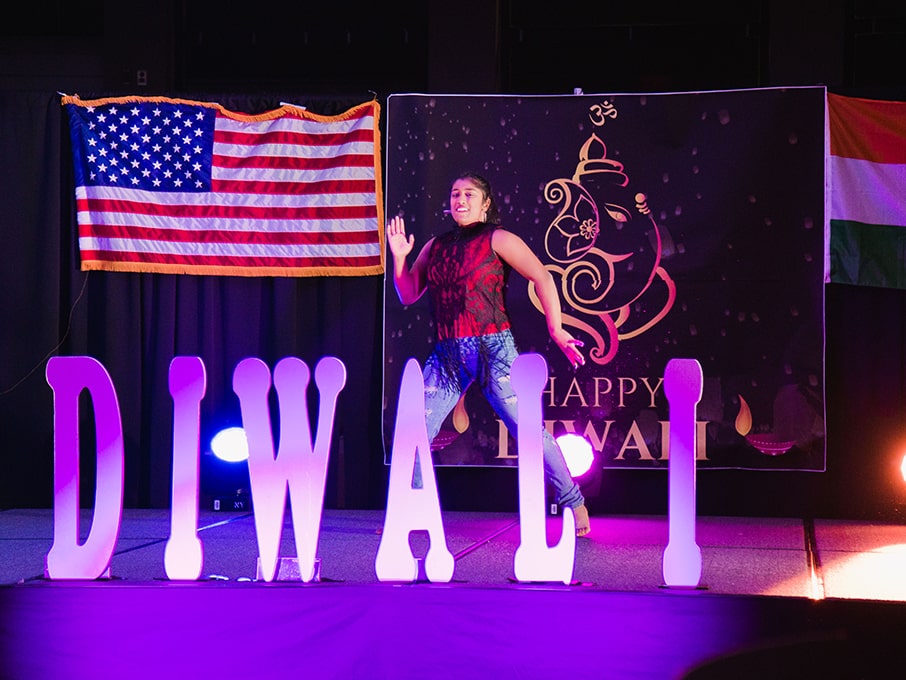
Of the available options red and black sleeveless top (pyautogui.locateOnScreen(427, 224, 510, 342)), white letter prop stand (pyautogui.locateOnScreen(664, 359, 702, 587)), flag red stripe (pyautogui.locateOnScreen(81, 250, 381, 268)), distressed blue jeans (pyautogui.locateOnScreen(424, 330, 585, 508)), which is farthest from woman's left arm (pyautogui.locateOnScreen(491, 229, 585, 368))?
white letter prop stand (pyautogui.locateOnScreen(664, 359, 702, 587))

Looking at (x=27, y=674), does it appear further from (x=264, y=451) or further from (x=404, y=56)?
(x=404, y=56)

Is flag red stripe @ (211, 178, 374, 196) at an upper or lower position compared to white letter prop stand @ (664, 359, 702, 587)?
upper

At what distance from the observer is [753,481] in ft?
20.1

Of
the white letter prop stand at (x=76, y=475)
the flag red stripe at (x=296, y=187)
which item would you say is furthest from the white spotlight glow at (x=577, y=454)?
the white letter prop stand at (x=76, y=475)

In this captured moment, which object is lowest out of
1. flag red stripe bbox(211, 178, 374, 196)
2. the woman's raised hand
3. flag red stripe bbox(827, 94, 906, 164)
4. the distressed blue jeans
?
the distressed blue jeans

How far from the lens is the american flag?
20.8 ft

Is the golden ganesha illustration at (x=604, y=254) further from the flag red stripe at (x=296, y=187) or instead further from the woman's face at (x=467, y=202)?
the flag red stripe at (x=296, y=187)

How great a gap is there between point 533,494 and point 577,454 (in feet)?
7.15

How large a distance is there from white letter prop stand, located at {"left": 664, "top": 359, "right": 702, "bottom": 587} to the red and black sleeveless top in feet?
5.61

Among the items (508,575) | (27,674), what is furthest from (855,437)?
(27,674)

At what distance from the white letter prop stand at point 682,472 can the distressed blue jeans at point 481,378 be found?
1425mm

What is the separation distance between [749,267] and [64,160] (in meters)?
4.02

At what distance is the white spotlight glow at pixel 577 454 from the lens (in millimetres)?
5875

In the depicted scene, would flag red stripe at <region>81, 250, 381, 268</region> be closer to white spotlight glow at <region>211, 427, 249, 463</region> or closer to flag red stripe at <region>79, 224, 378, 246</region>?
flag red stripe at <region>79, 224, 378, 246</region>
